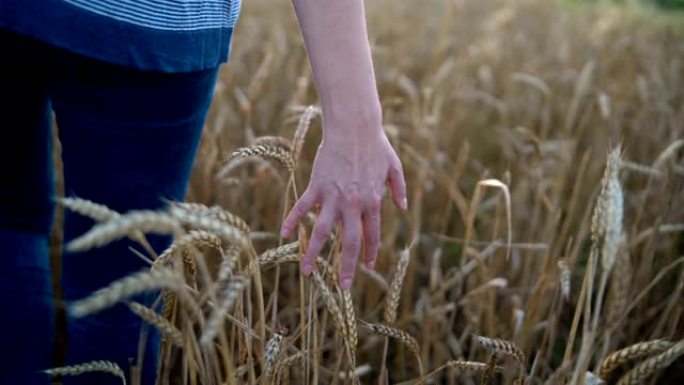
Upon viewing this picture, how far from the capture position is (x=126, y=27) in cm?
76

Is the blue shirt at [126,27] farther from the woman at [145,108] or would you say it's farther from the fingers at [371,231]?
the fingers at [371,231]

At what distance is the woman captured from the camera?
0.77 m

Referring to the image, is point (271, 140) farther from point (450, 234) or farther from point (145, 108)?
point (450, 234)

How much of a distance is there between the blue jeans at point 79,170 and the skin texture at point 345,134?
14cm

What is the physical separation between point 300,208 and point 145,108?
0.18 metres

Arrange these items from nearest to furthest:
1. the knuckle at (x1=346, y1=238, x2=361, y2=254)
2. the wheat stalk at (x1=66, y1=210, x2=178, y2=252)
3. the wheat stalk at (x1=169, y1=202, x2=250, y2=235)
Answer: the wheat stalk at (x1=66, y1=210, x2=178, y2=252), the wheat stalk at (x1=169, y1=202, x2=250, y2=235), the knuckle at (x1=346, y1=238, x2=361, y2=254)

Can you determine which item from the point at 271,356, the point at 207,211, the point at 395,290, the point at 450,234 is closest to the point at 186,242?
the point at 207,211

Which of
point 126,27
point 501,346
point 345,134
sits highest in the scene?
point 126,27

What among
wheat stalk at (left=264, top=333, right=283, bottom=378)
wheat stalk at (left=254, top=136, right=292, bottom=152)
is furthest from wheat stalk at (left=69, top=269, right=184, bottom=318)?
wheat stalk at (left=254, top=136, right=292, bottom=152)

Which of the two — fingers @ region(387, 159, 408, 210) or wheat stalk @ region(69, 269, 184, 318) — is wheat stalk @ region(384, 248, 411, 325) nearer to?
fingers @ region(387, 159, 408, 210)

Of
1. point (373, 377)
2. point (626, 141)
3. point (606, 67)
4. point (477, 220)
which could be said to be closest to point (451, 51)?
point (606, 67)

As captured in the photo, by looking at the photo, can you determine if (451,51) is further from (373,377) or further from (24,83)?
(24,83)

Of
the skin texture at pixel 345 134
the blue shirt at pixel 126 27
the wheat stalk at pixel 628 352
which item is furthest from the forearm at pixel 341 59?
the wheat stalk at pixel 628 352

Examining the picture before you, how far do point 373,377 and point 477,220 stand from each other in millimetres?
713
